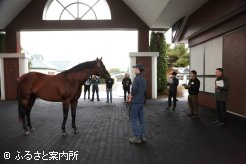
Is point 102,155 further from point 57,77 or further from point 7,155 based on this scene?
point 57,77

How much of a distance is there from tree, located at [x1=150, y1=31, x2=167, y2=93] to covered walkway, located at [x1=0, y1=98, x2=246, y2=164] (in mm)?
10094

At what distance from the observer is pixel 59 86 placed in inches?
261

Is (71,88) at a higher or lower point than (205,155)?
higher

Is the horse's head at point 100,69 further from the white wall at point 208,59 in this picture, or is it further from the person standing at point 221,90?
the white wall at point 208,59

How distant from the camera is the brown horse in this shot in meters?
6.63

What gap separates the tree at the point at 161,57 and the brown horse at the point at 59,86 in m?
12.1

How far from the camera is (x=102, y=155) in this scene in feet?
16.3

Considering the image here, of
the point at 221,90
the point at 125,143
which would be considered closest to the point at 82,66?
the point at 125,143

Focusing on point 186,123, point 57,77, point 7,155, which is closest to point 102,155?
point 7,155

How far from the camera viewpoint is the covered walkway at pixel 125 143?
479 cm

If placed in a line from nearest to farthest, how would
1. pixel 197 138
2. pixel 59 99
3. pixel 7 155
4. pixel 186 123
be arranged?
1. pixel 7 155
2. pixel 197 138
3. pixel 59 99
4. pixel 186 123

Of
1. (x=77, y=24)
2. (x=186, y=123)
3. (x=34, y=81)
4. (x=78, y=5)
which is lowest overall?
(x=186, y=123)

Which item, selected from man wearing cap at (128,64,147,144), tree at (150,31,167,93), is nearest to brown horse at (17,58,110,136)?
man wearing cap at (128,64,147,144)

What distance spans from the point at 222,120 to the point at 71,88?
452 cm
